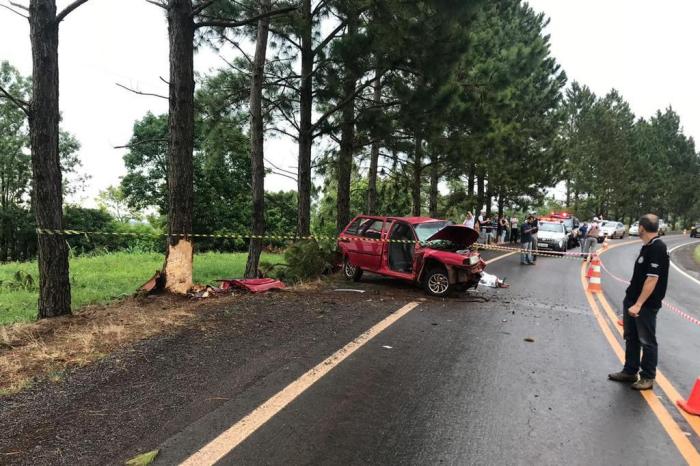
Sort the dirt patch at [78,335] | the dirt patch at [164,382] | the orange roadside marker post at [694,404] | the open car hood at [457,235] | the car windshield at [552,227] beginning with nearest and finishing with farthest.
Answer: the dirt patch at [164,382] → the orange roadside marker post at [694,404] → the dirt patch at [78,335] → the open car hood at [457,235] → the car windshield at [552,227]

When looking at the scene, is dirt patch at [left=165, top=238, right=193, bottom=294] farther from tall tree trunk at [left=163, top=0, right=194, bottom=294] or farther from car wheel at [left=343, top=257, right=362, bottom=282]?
car wheel at [left=343, top=257, right=362, bottom=282]

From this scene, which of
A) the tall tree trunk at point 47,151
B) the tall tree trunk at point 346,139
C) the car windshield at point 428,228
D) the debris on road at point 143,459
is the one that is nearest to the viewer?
the debris on road at point 143,459

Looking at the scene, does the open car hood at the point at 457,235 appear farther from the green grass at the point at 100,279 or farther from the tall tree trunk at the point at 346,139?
the green grass at the point at 100,279

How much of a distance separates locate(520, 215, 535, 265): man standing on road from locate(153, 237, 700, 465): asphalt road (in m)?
10.00

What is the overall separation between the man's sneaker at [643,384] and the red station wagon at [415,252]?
4512mm

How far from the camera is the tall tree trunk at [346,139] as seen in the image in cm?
1037

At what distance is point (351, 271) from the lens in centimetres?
1129

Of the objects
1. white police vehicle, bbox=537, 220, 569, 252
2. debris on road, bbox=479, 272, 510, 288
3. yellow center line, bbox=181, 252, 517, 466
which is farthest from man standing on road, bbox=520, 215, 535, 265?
yellow center line, bbox=181, 252, 517, 466

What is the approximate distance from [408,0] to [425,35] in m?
1.04

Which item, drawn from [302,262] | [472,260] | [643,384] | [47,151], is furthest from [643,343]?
[47,151]

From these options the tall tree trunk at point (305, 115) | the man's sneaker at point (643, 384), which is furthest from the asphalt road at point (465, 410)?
the tall tree trunk at point (305, 115)

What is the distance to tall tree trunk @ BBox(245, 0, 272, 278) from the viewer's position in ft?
38.0

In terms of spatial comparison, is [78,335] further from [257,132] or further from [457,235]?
[257,132]

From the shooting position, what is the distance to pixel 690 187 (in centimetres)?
6956
